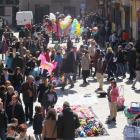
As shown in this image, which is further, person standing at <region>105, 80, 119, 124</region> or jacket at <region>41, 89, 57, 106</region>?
person standing at <region>105, 80, 119, 124</region>

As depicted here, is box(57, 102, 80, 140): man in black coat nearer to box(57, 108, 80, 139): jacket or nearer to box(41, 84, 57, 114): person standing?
box(57, 108, 80, 139): jacket

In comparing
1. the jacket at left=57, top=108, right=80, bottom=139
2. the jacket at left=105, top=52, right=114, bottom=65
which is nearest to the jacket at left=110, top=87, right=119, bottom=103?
the jacket at left=57, top=108, right=80, bottom=139

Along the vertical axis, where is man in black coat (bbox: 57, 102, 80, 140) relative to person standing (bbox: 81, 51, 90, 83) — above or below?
below

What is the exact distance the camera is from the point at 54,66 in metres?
16.8

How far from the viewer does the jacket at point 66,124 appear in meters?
8.89

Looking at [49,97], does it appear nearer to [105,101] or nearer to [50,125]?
[50,125]

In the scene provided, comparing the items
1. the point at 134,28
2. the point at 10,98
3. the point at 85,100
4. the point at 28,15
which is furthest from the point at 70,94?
the point at 28,15

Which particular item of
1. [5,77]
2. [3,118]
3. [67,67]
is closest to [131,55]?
[67,67]

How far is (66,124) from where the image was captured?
8.89 meters

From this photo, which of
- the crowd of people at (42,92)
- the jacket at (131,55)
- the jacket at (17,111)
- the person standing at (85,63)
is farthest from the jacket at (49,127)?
the jacket at (131,55)

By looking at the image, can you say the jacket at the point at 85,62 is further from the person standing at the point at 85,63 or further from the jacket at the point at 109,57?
the jacket at the point at 109,57

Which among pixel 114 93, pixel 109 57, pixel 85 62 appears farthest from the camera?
pixel 109 57

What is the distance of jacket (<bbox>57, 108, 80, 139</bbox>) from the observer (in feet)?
29.2

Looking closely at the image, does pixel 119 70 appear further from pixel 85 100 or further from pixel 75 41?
pixel 75 41
